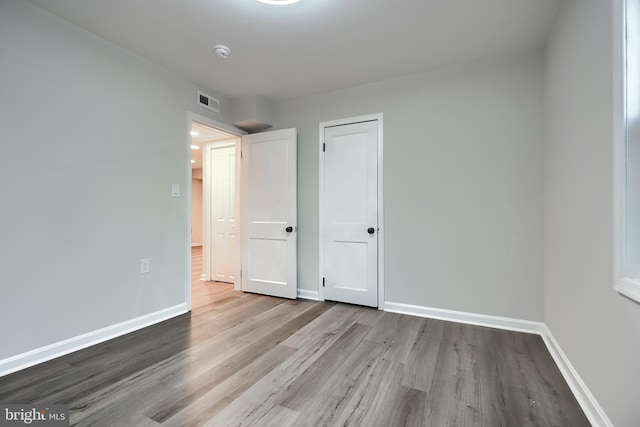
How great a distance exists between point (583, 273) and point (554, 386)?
0.73m

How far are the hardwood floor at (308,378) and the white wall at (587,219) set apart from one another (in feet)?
1.08

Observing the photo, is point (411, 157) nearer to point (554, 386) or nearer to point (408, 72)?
point (408, 72)

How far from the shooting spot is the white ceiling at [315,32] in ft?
6.84

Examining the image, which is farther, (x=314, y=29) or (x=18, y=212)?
(x=314, y=29)

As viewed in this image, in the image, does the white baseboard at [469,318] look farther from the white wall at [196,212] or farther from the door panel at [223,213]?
the white wall at [196,212]

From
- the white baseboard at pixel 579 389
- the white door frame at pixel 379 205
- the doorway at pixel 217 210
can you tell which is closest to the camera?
the white baseboard at pixel 579 389

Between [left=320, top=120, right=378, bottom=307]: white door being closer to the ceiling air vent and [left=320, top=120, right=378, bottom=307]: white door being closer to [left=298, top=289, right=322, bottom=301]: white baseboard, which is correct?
[left=298, top=289, right=322, bottom=301]: white baseboard

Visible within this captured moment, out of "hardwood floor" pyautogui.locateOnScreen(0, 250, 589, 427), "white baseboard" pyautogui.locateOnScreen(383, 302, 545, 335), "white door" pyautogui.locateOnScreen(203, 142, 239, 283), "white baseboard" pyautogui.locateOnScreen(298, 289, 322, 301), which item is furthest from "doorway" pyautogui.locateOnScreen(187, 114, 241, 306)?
"white baseboard" pyautogui.locateOnScreen(383, 302, 545, 335)

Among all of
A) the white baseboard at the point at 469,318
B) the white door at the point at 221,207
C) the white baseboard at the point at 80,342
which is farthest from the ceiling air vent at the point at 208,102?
the white baseboard at the point at 469,318

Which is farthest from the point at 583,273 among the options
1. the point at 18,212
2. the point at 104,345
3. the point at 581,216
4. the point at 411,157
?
the point at 18,212

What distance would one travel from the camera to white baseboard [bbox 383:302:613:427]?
4.92ft

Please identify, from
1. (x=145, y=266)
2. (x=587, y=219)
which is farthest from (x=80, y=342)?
(x=587, y=219)

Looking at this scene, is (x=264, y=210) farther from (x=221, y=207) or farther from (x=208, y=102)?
(x=208, y=102)

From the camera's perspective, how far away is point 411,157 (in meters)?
3.11
